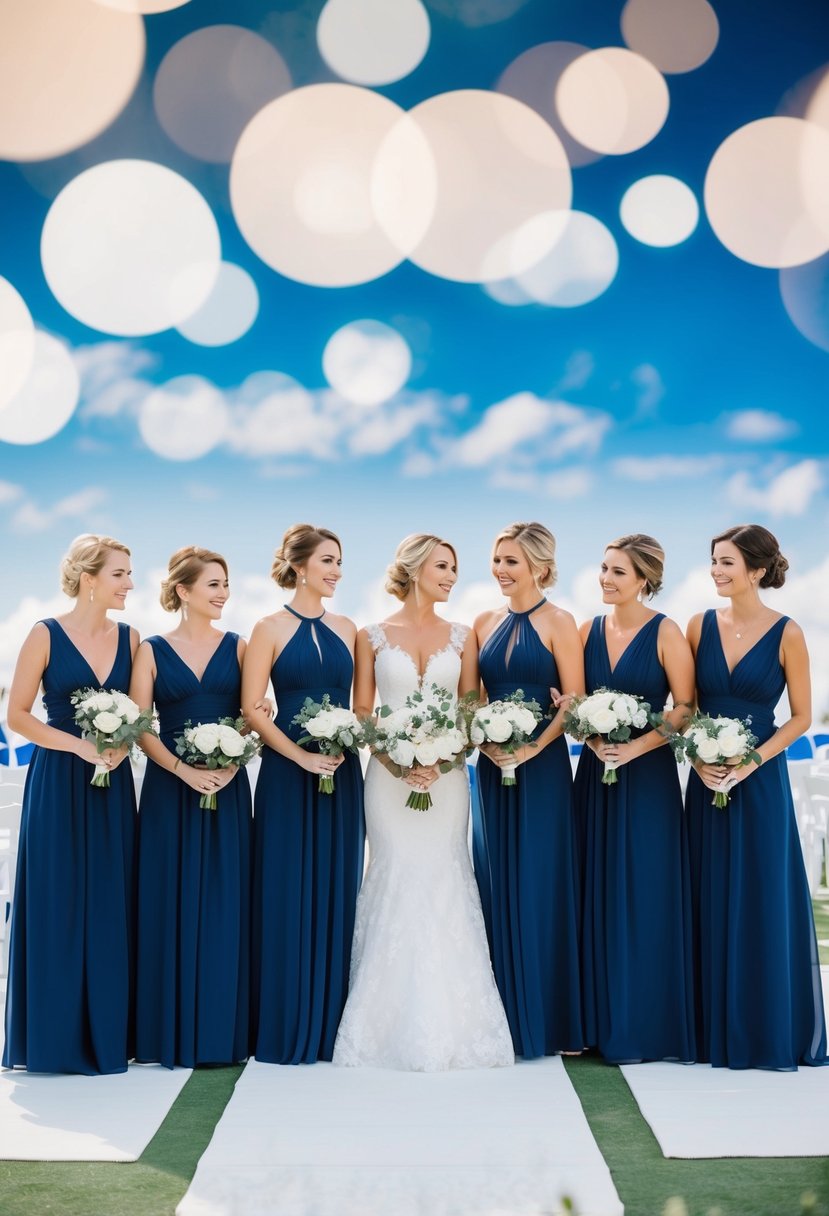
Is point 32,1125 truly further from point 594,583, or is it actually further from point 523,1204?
point 594,583

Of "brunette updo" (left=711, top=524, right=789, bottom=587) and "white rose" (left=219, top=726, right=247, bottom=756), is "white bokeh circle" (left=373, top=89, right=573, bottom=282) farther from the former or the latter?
"white rose" (left=219, top=726, right=247, bottom=756)

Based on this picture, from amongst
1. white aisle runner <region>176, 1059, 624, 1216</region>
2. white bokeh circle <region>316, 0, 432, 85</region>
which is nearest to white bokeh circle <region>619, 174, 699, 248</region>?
white bokeh circle <region>316, 0, 432, 85</region>

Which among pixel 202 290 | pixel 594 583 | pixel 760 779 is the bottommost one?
pixel 760 779

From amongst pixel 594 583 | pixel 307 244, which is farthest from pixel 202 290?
pixel 594 583

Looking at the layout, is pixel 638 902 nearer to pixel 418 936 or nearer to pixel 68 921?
pixel 418 936

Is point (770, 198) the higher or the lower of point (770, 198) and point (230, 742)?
the higher

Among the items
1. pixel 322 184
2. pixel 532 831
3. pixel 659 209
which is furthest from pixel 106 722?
pixel 659 209

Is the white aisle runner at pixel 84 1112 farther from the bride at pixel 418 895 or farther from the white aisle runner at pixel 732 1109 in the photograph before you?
the white aisle runner at pixel 732 1109

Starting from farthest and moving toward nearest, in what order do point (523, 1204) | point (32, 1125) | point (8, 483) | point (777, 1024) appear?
1. point (8, 483)
2. point (777, 1024)
3. point (32, 1125)
4. point (523, 1204)

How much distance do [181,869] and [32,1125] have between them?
1146 mm

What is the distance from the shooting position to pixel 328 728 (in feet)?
16.7

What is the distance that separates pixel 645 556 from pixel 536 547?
47 centimetres

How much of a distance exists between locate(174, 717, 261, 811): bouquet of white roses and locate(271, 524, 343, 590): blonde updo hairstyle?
2.35ft

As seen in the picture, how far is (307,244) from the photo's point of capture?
512 inches
